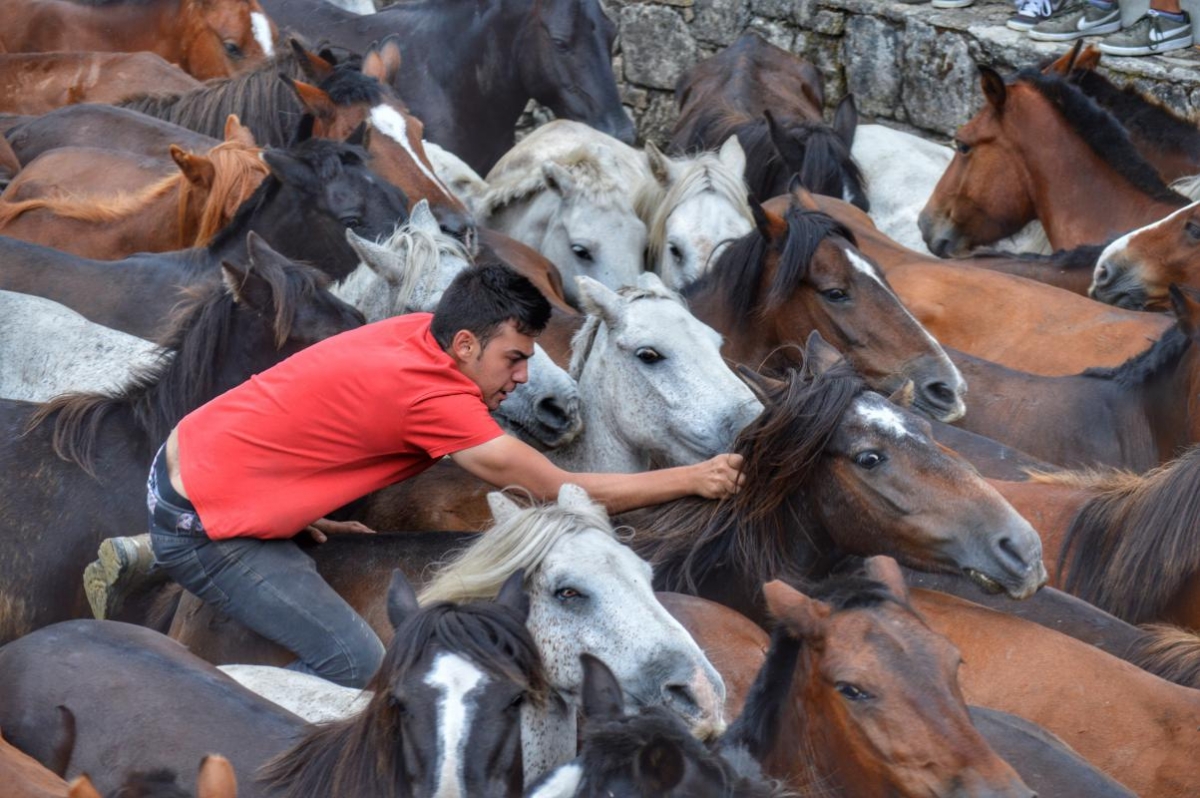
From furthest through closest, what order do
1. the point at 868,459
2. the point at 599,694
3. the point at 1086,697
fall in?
1. the point at 868,459
2. the point at 1086,697
3. the point at 599,694

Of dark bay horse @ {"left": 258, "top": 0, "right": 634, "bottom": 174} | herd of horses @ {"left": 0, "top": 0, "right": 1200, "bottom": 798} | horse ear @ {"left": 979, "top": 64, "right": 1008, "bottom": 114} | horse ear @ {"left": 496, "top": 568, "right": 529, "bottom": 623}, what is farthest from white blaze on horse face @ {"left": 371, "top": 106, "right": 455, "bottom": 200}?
horse ear @ {"left": 496, "top": 568, "right": 529, "bottom": 623}

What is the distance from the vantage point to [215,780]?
2291mm

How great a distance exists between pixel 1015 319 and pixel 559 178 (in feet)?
6.21

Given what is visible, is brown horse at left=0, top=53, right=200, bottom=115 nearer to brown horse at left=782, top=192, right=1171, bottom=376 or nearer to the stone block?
the stone block

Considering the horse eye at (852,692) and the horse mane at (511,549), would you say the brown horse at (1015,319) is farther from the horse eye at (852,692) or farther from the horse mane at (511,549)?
the horse eye at (852,692)

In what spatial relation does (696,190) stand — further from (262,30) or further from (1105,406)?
(262,30)

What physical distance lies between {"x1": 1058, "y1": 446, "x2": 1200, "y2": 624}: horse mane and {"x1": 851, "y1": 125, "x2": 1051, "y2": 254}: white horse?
3361 mm

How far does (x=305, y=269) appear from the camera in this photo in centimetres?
431

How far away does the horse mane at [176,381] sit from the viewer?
4191 mm

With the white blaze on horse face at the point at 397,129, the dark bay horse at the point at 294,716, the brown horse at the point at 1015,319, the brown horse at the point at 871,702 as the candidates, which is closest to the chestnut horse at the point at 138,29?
Result: the white blaze on horse face at the point at 397,129

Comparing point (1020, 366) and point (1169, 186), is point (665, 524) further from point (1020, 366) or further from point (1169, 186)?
point (1169, 186)

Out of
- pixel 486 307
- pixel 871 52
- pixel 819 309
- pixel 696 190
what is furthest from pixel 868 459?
pixel 871 52

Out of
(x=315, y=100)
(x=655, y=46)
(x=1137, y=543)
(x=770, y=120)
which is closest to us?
(x=1137, y=543)

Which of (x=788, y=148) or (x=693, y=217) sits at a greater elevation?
(x=693, y=217)
